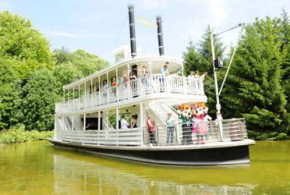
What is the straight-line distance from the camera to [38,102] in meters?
29.6

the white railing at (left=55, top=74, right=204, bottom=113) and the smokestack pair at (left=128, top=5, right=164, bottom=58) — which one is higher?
the smokestack pair at (left=128, top=5, right=164, bottom=58)

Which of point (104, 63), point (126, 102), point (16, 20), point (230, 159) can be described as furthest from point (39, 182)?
point (104, 63)

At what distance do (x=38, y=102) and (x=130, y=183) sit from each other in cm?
2526

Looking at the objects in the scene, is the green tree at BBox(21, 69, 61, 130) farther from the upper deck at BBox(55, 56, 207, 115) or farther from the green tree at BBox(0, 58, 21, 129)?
the upper deck at BBox(55, 56, 207, 115)

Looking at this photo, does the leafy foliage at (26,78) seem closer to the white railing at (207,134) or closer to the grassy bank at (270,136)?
the grassy bank at (270,136)

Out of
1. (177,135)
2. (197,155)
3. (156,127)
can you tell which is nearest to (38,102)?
(156,127)

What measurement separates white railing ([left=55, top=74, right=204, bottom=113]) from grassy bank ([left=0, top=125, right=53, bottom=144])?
15337mm

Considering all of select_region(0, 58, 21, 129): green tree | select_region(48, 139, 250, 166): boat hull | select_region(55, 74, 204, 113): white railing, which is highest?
select_region(0, 58, 21, 129): green tree

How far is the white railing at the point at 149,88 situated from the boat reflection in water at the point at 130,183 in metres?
3.51

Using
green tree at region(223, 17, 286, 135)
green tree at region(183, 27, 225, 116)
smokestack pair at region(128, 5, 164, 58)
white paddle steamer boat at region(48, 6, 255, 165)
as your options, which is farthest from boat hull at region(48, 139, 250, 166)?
green tree at region(183, 27, 225, 116)

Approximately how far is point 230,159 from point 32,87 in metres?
27.4

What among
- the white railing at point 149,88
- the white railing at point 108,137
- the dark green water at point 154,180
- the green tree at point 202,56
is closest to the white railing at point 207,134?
the dark green water at point 154,180

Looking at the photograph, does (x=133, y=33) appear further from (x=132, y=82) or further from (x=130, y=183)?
(x=130, y=183)

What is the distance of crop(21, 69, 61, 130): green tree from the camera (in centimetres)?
2975
